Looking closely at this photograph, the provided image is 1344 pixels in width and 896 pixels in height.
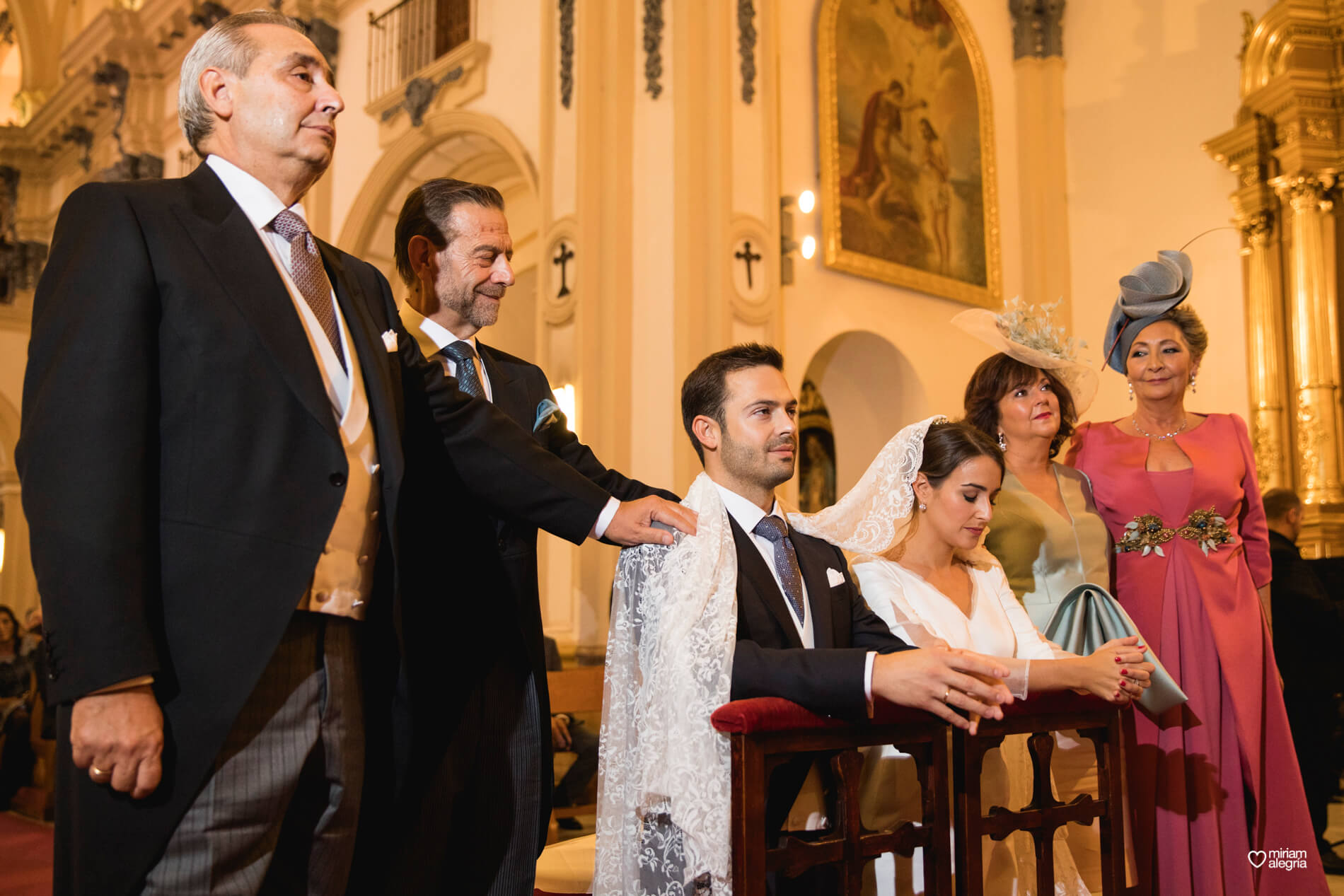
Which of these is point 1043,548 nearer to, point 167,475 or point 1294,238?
point 167,475

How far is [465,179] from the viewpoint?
10.0 meters

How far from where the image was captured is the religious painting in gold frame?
857 cm

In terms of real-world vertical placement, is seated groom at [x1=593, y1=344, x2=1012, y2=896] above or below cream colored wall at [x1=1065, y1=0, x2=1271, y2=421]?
below

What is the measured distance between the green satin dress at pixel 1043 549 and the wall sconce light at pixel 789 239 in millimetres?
4734

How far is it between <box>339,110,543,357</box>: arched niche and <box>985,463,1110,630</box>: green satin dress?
5745 mm

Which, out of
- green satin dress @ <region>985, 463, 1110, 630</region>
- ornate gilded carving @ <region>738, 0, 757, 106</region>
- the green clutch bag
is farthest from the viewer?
ornate gilded carving @ <region>738, 0, 757, 106</region>

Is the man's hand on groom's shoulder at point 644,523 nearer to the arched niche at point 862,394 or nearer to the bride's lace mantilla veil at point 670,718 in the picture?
the bride's lace mantilla veil at point 670,718

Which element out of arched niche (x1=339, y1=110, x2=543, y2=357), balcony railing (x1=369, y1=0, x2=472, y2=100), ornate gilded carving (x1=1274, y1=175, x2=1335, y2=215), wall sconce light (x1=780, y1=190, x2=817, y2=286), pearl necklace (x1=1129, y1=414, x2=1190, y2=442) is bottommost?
pearl necklace (x1=1129, y1=414, x2=1190, y2=442)

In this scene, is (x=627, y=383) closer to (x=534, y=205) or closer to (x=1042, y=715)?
(x=534, y=205)

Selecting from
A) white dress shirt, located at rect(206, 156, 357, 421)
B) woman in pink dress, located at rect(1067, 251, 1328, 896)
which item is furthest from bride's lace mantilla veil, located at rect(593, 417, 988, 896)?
woman in pink dress, located at rect(1067, 251, 1328, 896)

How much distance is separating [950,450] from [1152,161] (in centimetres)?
789

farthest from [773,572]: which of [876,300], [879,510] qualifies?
[876,300]

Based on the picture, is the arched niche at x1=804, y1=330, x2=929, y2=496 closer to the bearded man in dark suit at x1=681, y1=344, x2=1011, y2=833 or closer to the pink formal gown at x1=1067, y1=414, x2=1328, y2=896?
the pink formal gown at x1=1067, y1=414, x2=1328, y2=896

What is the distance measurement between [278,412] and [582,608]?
5841mm
